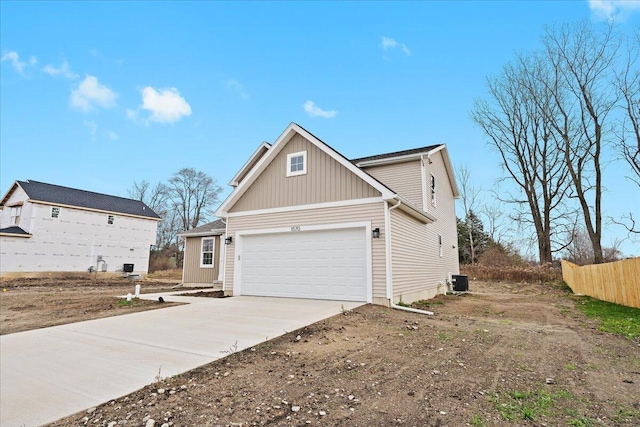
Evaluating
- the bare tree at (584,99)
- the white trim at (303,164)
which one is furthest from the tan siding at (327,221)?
the bare tree at (584,99)

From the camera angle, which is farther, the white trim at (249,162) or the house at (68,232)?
the house at (68,232)

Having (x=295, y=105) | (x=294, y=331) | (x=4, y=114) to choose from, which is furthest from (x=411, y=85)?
(x=4, y=114)

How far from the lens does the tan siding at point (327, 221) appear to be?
8922mm

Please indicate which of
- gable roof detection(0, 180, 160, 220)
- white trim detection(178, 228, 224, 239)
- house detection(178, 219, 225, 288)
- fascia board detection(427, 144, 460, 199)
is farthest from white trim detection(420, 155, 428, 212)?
gable roof detection(0, 180, 160, 220)

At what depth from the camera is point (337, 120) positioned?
18.3 metres

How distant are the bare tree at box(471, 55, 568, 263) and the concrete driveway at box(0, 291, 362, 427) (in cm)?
2188

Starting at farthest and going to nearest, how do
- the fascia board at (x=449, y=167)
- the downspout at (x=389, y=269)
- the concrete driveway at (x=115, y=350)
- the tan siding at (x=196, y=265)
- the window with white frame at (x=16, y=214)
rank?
1. the window with white frame at (x=16, y=214)
2. the tan siding at (x=196, y=265)
3. the fascia board at (x=449, y=167)
4. the downspout at (x=389, y=269)
5. the concrete driveway at (x=115, y=350)

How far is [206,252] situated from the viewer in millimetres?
17844

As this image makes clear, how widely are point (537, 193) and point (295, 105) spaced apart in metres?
19.3

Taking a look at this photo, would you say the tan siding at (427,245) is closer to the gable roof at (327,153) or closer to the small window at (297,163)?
the gable roof at (327,153)

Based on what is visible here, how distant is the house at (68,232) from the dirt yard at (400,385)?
26.4 metres

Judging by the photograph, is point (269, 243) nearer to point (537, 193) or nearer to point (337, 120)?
point (337, 120)

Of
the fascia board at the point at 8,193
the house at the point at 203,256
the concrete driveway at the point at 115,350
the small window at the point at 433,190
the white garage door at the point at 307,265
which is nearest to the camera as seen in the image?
the concrete driveway at the point at 115,350

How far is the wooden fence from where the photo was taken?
917cm
